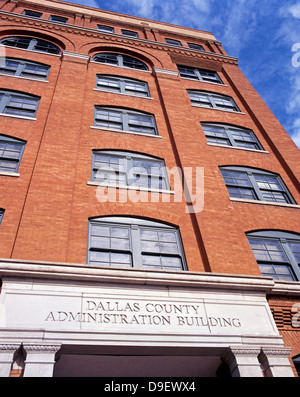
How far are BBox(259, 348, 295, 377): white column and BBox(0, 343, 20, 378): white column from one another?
16.4 feet

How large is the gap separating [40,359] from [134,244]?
160 inches

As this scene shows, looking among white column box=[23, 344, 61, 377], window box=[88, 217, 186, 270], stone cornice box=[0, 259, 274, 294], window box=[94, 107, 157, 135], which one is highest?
window box=[94, 107, 157, 135]

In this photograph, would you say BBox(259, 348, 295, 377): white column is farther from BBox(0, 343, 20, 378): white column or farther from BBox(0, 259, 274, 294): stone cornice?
BBox(0, 343, 20, 378): white column

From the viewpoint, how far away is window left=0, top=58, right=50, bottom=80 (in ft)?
54.9

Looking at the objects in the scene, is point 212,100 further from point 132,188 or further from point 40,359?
point 40,359

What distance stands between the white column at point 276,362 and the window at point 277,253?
9.38 ft

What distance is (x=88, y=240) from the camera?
385 inches

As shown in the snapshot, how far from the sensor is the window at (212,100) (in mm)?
19003

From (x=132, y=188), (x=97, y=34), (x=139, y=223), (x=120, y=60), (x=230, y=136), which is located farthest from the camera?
(x=97, y=34)

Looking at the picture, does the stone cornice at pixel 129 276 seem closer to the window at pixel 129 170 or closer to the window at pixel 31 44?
the window at pixel 129 170

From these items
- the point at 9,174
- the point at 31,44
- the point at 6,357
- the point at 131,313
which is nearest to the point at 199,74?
the point at 31,44

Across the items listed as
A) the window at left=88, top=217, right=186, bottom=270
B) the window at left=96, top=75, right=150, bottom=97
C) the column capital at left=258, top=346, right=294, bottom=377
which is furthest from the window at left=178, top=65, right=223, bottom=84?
the column capital at left=258, top=346, right=294, bottom=377

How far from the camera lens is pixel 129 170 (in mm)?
12961

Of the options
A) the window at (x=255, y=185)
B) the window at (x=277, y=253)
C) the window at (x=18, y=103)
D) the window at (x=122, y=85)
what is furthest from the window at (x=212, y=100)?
the window at (x=277, y=253)
